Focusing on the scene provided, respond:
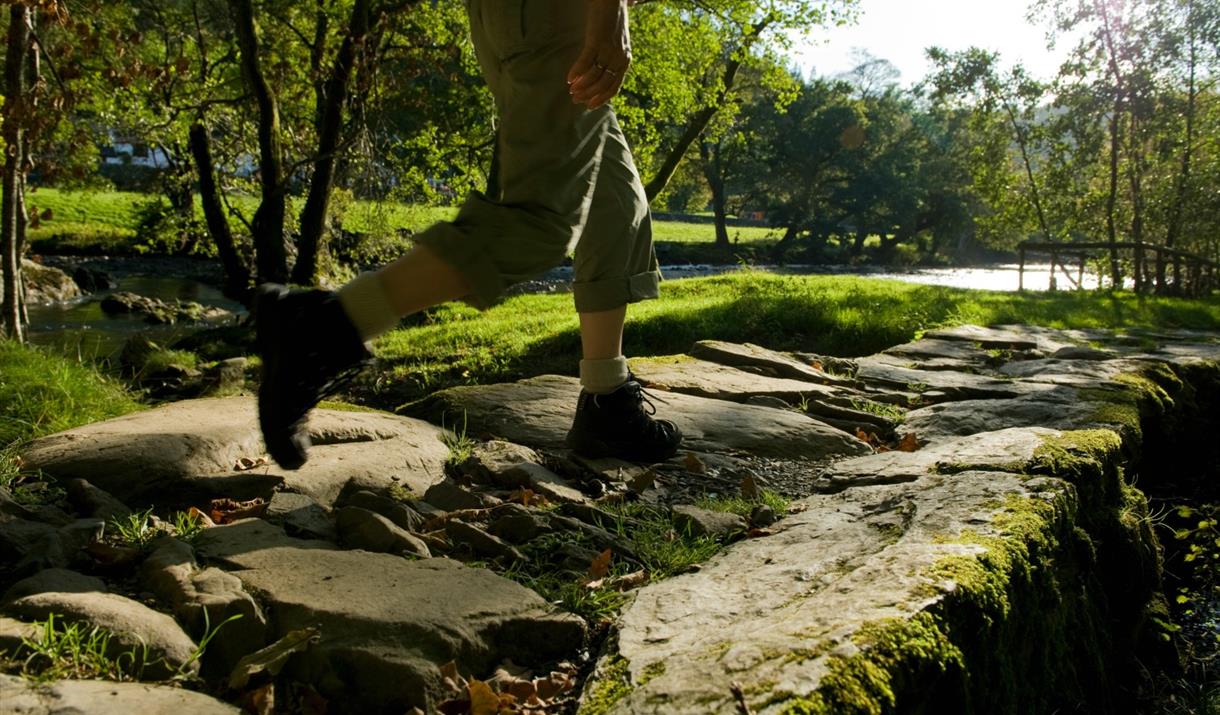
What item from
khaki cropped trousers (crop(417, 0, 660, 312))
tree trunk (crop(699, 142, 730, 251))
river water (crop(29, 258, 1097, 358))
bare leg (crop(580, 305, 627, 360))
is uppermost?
tree trunk (crop(699, 142, 730, 251))

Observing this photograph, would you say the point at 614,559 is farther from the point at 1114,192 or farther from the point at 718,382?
→ the point at 1114,192

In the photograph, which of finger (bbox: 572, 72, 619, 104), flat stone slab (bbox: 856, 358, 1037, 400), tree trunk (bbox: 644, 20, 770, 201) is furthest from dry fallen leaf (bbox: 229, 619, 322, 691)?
tree trunk (bbox: 644, 20, 770, 201)

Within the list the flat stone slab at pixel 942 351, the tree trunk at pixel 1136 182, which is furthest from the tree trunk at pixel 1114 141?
the flat stone slab at pixel 942 351

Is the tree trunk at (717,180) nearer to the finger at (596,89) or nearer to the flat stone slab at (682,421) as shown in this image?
the flat stone slab at (682,421)

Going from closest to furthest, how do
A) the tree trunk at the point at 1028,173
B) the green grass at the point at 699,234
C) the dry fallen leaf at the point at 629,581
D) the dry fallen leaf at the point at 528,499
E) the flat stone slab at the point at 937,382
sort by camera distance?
the dry fallen leaf at the point at 629,581
the dry fallen leaf at the point at 528,499
the flat stone slab at the point at 937,382
the tree trunk at the point at 1028,173
the green grass at the point at 699,234

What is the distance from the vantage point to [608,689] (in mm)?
1282

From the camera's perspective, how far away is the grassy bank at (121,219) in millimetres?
13000

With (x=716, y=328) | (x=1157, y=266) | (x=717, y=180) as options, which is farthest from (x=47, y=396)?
(x=717, y=180)

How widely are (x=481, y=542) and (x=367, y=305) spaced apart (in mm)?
609

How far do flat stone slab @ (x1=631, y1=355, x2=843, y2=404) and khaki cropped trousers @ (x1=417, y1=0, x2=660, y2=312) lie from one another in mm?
1690

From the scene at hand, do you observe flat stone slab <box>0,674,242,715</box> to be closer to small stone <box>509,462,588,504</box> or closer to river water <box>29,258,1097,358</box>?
small stone <box>509,462,588,504</box>

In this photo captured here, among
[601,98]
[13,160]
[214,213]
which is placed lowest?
[601,98]

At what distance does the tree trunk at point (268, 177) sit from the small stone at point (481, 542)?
9.63m

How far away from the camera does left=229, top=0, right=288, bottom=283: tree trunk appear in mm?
10797
